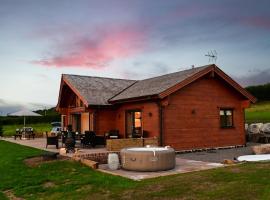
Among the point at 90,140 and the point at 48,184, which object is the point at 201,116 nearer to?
the point at 90,140

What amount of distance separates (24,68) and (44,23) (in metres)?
6.67

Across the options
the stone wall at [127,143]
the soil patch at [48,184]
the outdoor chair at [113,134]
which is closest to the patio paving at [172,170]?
the soil patch at [48,184]

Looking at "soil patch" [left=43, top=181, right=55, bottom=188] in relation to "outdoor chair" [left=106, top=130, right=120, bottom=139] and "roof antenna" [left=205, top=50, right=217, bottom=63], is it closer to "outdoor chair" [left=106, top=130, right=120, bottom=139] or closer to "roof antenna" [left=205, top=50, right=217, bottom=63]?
"outdoor chair" [left=106, top=130, right=120, bottom=139]

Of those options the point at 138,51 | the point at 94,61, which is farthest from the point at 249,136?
the point at 94,61

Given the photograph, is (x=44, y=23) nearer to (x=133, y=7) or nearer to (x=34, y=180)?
(x=133, y=7)

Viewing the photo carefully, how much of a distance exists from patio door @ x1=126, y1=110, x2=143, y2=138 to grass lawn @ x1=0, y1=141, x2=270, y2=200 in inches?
315

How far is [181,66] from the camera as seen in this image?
30.1 m

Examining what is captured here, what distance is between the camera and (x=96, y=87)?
25.2 meters

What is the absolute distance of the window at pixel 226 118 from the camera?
22844mm

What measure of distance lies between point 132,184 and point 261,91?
47.6m

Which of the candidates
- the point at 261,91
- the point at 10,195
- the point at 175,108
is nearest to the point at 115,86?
the point at 175,108

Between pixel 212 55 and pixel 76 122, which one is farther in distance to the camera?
pixel 76 122

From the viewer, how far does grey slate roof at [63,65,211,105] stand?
70.2 ft

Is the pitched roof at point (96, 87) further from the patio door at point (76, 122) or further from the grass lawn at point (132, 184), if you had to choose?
the grass lawn at point (132, 184)
